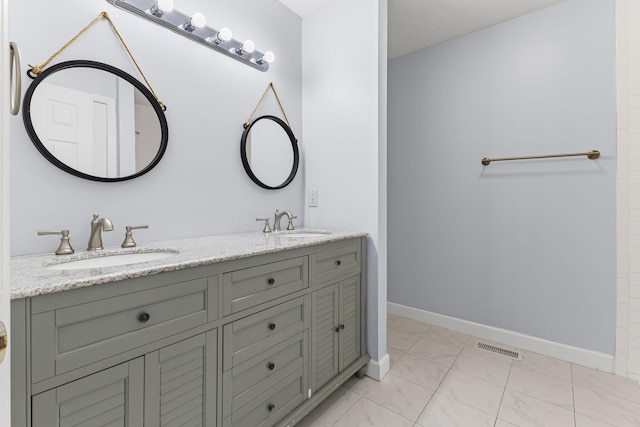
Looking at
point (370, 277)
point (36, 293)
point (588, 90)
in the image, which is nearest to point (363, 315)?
point (370, 277)

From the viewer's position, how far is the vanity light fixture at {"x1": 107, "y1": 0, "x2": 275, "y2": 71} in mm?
1355

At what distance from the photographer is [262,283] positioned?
1.23 meters

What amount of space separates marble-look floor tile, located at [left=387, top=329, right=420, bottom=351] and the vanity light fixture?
2089 mm

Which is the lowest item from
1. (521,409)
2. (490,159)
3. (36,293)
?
(521,409)

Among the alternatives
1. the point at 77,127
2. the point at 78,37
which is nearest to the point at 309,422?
the point at 77,127

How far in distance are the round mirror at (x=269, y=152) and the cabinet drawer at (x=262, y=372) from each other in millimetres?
978

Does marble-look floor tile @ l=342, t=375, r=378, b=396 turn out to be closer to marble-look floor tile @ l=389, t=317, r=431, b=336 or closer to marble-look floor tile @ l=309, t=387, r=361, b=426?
marble-look floor tile @ l=309, t=387, r=361, b=426

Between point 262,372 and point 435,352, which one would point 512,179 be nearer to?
point 435,352

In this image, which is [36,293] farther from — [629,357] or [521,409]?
[629,357]

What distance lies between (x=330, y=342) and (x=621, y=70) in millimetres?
2314

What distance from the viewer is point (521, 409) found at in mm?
1584

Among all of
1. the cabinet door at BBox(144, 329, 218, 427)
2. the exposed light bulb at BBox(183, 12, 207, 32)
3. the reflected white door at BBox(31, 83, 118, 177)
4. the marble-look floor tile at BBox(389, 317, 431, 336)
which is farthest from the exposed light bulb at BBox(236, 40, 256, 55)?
the marble-look floor tile at BBox(389, 317, 431, 336)

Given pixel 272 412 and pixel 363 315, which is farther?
pixel 363 315

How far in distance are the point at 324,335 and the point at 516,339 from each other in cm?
159
